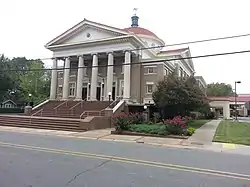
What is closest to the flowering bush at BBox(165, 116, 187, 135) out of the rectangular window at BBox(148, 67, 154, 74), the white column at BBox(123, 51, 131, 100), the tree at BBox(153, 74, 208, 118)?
the tree at BBox(153, 74, 208, 118)

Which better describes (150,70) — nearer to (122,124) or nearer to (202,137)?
(122,124)

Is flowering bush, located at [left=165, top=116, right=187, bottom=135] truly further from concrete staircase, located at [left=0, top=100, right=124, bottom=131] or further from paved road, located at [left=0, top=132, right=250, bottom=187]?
paved road, located at [left=0, top=132, right=250, bottom=187]

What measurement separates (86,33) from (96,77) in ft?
21.7

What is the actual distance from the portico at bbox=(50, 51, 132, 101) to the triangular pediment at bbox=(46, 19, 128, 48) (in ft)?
7.52

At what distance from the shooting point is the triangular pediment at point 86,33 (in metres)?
38.7

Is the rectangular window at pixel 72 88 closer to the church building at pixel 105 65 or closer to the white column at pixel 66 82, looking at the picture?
the church building at pixel 105 65

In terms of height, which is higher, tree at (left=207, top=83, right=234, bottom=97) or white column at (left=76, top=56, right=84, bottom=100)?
tree at (left=207, top=83, right=234, bottom=97)

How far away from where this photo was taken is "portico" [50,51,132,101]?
124 feet

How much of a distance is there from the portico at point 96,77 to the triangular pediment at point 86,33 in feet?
7.52

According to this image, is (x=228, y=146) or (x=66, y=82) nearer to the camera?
(x=228, y=146)

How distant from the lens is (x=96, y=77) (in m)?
39.1

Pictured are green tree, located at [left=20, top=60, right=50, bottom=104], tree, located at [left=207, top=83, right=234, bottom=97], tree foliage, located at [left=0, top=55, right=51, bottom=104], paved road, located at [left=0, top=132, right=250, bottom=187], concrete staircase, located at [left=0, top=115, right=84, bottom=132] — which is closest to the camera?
paved road, located at [left=0, top=132, right=250, bottom=187]

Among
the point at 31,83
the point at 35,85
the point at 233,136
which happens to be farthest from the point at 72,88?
the point at 233,136

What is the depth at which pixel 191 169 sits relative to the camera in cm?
853
